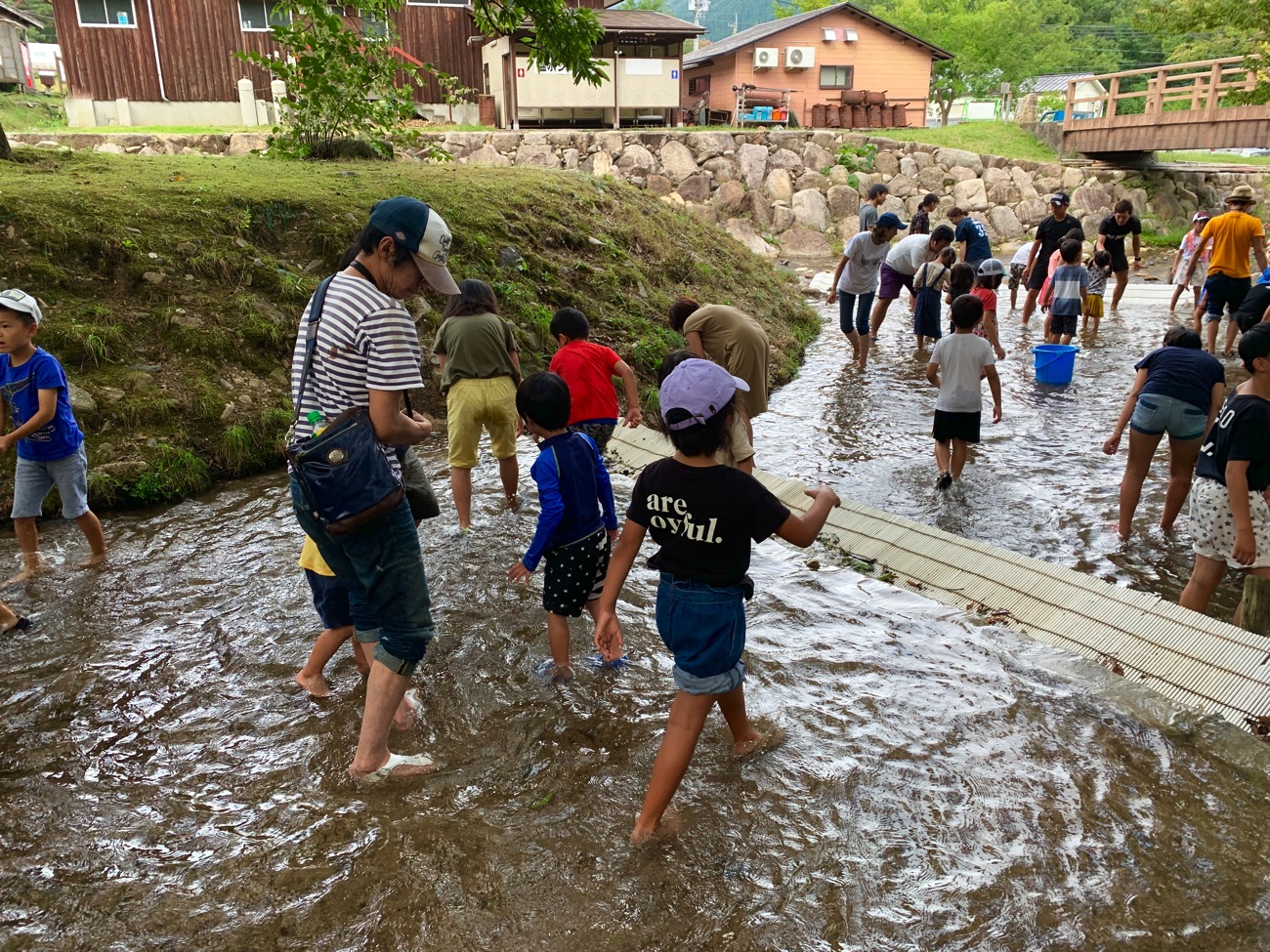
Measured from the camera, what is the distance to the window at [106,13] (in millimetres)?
24719

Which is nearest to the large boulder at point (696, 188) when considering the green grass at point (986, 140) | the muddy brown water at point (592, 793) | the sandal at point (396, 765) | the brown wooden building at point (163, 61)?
the green grass at point (986, 140)

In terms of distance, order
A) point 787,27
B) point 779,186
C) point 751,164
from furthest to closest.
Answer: point 787,27
point 751,164
point 779,186

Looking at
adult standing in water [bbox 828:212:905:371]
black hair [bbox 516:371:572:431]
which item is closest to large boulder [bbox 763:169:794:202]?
adult standing in water [bbox 828:212:905:371]

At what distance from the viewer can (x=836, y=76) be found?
34.0 m

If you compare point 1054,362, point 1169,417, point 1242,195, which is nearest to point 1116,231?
point 1242,195

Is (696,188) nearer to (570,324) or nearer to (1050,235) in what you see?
(1050,235)

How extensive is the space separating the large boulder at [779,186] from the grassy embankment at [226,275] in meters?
14.1

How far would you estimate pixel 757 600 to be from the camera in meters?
5.08

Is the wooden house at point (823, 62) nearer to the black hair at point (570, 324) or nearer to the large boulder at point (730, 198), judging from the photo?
the large boulder at point (730, 198)

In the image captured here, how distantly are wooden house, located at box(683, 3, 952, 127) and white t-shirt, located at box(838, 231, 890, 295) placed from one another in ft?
78.1

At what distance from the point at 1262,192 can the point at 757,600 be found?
28128mm

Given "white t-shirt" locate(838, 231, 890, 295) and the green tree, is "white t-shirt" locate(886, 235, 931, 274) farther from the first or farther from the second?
the green tree

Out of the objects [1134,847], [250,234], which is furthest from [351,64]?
[1134,847]

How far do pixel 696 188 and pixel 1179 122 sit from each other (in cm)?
1350
